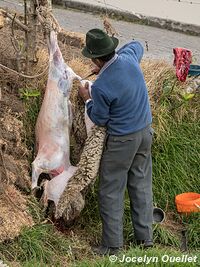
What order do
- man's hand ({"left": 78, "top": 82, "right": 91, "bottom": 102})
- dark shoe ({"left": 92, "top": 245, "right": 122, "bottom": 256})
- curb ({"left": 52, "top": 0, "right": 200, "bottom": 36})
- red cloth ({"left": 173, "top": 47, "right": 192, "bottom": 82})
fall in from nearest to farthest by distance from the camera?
dark shoe ({"left": 92, "top": 245, "right": 122, "bottom": 256}) → man's hand ({"left": 78, "top": 82, "right": 91, "bottom": 102}) → red cloth ({"left": 173, "top": 47, "right": 192, "bottom": 82}) → curb ({"left": 52, "top": 0, "right": 200, "bottom": 36})

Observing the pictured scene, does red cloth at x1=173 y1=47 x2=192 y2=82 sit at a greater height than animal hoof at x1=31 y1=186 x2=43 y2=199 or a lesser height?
greater

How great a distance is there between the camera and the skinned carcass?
667cm

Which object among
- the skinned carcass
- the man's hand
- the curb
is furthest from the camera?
the curb

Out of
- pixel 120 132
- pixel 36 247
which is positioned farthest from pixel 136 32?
pixel 36 247

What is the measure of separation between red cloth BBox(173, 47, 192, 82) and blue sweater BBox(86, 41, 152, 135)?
1671 millimetres

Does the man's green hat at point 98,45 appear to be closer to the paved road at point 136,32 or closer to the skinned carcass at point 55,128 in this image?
the skinned carcass at point 55,128

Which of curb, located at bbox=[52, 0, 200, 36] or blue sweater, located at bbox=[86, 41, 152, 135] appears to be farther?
curb, located at bbox=[52, 0, 200, 36]

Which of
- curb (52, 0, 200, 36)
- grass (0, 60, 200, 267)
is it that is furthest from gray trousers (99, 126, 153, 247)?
curb (52, 0, 200, 36)

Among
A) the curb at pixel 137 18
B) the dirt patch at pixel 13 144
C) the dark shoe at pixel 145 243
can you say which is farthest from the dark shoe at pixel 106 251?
the curb at pixel 137 18

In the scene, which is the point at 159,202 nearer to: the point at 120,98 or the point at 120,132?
the point at 120,132

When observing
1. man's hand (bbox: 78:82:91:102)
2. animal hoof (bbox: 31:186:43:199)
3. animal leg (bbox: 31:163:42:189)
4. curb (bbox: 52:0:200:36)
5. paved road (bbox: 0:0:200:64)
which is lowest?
animal hoof (bbox: 31:186:43:199)

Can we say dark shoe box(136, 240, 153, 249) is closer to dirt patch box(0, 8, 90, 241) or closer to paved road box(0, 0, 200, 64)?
dirt patch box(0, 8, 90, 241)

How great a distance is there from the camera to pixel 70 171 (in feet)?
22.1

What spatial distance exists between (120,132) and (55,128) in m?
0.83
